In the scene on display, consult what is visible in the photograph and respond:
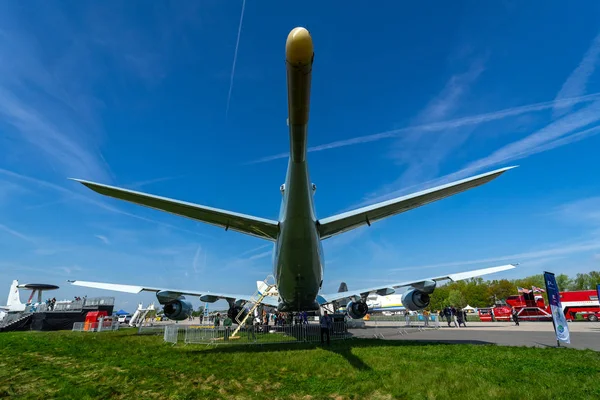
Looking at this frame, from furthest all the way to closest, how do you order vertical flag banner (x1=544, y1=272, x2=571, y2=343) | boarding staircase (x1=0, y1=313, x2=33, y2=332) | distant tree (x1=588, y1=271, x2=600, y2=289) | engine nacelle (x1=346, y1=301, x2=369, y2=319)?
distant tree (x1=588, y1=271, x2=600, y2=289) < boarding staircase (x1=0, y1=313, x2=33, y2=332) < engine nacelle (x1=346, y1=301, x2=369, y2=319) < vertical flag banner (x1=544, y1=272, x2=571, y2=343)

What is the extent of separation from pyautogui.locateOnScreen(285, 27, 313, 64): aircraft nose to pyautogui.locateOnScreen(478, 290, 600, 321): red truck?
1543 inches

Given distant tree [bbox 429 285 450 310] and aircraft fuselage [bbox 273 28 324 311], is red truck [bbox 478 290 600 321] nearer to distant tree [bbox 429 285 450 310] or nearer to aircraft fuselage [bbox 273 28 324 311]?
aircraft fuselage [bbox 273 28 324 311]

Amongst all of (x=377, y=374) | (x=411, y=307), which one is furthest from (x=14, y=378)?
(x=411, y=307)

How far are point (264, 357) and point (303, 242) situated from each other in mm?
5234

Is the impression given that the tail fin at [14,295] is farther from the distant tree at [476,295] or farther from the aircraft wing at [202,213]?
the distant tree at [476,295]

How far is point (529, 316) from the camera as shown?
36406mm

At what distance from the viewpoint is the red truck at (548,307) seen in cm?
3322

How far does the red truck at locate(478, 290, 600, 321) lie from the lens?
3322cm

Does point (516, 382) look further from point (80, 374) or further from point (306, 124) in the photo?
point (80, 374)

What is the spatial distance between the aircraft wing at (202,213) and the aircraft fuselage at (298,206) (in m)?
0.65

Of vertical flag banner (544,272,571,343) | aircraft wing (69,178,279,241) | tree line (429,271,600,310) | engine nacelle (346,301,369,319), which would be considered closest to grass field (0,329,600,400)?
vertical flag banner (544,272,571,343)

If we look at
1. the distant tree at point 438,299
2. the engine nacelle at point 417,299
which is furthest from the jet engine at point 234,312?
the distant tree at point 438,299

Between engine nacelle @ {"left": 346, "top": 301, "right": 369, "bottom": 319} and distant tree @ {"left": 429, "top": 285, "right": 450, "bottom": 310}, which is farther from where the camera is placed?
distant tree @ {"left": 429, "top": 285, "right": 450, "bottom": 310}

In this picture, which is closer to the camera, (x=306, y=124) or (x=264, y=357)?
(x=306, y=124)
